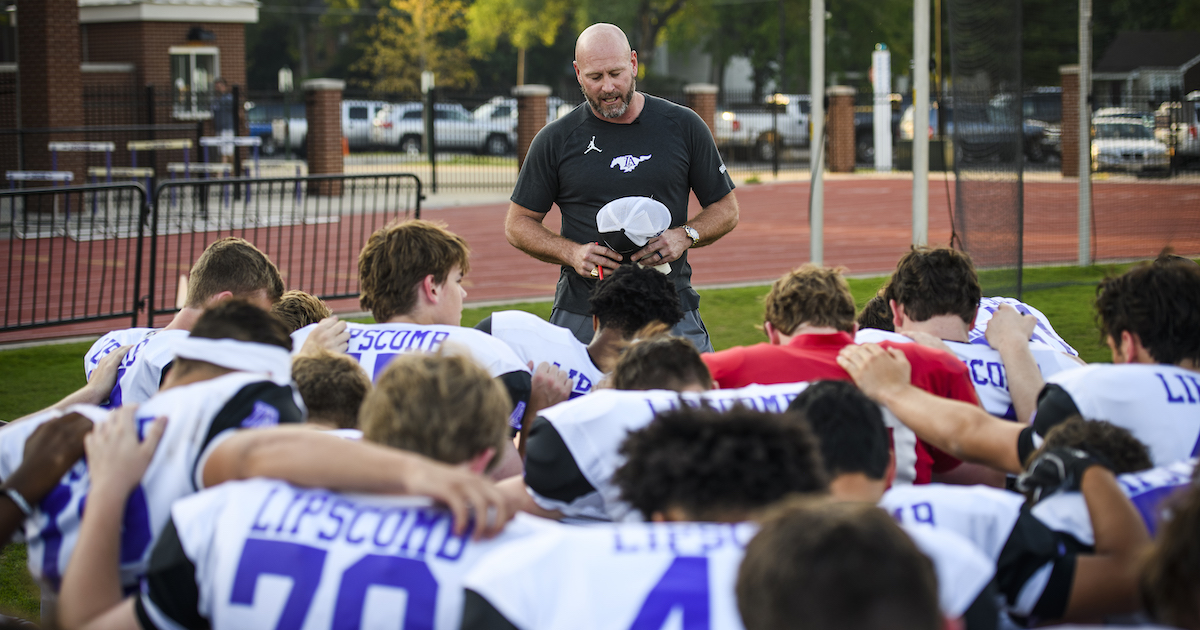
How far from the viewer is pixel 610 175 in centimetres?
475

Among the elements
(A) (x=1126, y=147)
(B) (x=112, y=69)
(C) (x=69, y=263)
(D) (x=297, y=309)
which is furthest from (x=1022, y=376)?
(B) (x=112, y=69)

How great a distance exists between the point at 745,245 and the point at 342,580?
1470 centimetres

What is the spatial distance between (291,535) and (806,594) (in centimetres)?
104

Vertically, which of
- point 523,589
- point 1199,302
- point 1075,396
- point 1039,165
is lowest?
point 523,589

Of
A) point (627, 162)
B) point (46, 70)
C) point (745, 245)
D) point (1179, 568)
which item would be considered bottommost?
point (1179, 568)

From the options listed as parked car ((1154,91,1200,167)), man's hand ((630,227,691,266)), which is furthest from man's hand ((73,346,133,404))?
parked car ((1154,91,1200,167))

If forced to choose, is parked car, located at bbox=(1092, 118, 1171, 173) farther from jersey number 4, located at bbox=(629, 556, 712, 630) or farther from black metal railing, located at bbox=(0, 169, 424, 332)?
jersey number 4, located at bbox=(629, 556, 712, 630)

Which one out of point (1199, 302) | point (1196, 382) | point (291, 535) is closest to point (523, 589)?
point (291, 535)

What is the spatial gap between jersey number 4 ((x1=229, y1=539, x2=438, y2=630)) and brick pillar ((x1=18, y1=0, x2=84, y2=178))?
1989 centimetres

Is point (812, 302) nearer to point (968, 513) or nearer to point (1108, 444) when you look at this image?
point (1108, 444)

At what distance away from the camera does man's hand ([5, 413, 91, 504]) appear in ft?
8.04

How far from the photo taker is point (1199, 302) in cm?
296

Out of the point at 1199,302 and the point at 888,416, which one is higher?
the point at 1199,302

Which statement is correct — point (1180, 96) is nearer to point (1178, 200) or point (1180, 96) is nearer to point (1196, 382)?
point (1178, 200)
